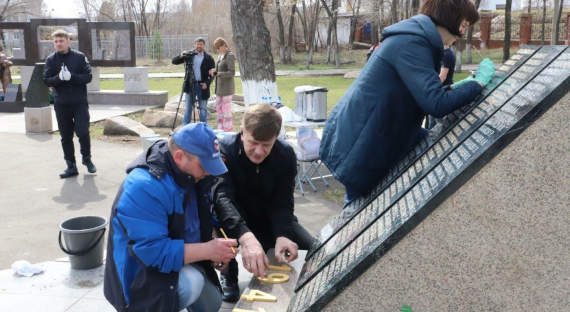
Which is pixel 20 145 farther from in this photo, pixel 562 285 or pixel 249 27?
pixel 562 285

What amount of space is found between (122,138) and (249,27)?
3529 millimetres

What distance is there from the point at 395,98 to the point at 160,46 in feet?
126

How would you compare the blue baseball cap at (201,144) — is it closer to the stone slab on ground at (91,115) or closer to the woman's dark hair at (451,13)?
the woman's dark hair at (451,13)

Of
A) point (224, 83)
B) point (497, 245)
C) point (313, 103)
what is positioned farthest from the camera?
point (224, 83)

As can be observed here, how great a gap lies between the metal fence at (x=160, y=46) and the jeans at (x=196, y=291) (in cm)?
3753

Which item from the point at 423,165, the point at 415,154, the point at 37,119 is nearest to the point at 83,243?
the point at 415,154

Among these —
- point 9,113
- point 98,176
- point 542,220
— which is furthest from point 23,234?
point 9,113

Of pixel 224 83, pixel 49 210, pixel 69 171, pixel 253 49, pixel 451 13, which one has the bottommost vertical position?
pixel 49 210

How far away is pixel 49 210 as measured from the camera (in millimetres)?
6234

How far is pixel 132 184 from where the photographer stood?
95.6 inches

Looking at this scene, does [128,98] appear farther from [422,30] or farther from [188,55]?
[422,30]

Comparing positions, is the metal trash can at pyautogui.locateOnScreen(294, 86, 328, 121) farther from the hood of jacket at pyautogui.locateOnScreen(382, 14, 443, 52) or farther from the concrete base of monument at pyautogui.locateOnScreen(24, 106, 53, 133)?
the concrete base of monument at pyautogui.locateOnScreen(24, 106, 53, 133)

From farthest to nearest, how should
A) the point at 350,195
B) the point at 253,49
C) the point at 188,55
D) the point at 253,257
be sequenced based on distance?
1. the point at 188,55
2. the point at 253,49
3. the point at 350,195
4. the point at 253,257

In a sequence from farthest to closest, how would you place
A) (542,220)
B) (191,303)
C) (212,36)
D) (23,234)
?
(212,36) < (23,234) < (191,303) < (542,220)
